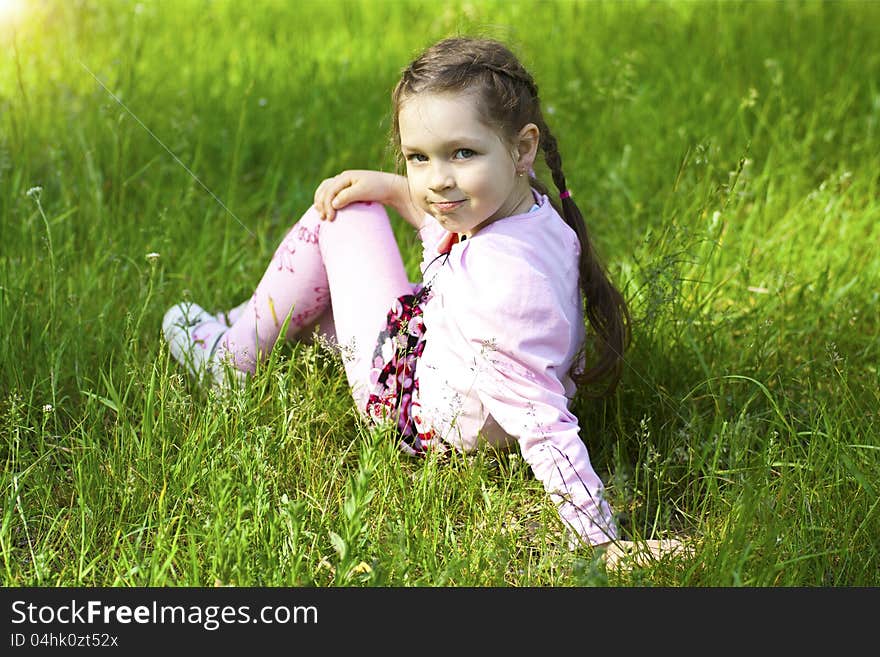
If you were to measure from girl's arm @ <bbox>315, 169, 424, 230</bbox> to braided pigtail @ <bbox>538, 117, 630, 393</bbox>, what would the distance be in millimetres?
435

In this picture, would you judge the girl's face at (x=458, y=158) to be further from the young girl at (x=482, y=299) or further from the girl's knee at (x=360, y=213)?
the girl's knee at (x=360, y=213)

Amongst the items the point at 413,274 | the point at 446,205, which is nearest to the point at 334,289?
the point at 446,205

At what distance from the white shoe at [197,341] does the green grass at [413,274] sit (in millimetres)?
58

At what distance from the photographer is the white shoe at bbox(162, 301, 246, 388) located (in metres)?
2.62

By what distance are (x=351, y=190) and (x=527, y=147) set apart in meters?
0.55

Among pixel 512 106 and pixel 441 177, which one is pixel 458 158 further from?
pixel 512 106

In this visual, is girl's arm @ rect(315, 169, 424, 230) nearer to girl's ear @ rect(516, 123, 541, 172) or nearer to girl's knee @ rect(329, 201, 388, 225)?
girl's knee @ rect(329, 201, 388, 225)

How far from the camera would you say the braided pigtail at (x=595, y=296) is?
241 cm

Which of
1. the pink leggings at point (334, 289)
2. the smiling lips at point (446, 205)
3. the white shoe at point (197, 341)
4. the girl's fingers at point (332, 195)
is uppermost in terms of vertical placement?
the smiling lips at point (446, 205)

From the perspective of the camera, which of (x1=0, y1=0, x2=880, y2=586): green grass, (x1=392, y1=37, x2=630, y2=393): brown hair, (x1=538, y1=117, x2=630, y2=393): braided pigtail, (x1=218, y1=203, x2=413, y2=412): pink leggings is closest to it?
(x1=0, y1=0, x2=880, y2=586): green grass

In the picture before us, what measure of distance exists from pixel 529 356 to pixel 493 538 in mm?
360

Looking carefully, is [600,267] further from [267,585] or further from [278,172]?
[278,172]

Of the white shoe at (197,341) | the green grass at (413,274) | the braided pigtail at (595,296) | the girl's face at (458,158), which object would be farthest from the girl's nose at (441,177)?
the white shoe at (197,341)

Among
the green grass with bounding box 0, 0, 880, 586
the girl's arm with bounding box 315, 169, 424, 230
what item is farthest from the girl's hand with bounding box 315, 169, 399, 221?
the green grass with bounding box 0, 0, 880, 586
